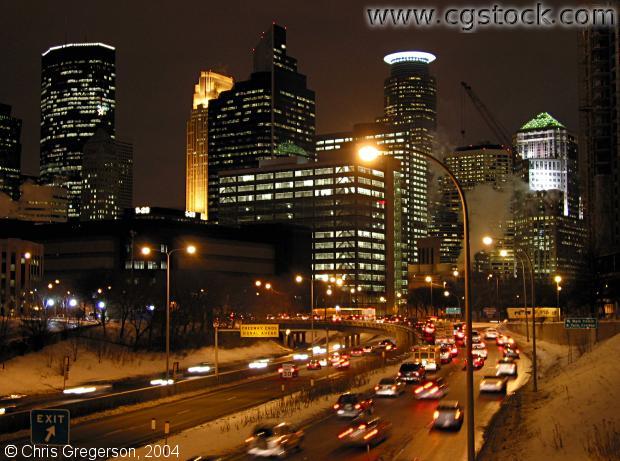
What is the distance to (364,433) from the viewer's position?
3584cm

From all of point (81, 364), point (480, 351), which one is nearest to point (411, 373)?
point (480, 351)

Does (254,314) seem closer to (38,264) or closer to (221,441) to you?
(38,264)

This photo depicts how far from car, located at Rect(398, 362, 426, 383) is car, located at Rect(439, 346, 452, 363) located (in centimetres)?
1778

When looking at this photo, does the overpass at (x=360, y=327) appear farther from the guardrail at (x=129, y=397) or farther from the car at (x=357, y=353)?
the guardrail at (x=129, y=397)

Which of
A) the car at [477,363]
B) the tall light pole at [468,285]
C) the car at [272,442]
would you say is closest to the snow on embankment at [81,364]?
the car at [477,363]

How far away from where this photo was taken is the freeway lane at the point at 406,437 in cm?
3372

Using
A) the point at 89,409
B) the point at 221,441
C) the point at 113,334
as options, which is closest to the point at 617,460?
the point at 221,441

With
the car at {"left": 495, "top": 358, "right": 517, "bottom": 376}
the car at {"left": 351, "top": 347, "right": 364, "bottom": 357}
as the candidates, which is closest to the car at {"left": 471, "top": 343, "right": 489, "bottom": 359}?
the car at {"left": 495, "top": 358, "right": 517, "bottom": 376}

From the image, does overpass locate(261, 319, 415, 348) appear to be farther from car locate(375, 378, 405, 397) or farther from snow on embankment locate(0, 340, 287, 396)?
car locate(375, 378, 405, 397)

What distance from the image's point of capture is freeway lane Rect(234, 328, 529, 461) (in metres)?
33.7

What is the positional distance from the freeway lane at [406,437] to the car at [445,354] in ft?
92.9

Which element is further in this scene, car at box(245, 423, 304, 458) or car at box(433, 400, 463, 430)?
car at box(433, 400, 463, 430)

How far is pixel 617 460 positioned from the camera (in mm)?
27625

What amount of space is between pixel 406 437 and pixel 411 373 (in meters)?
28.2
